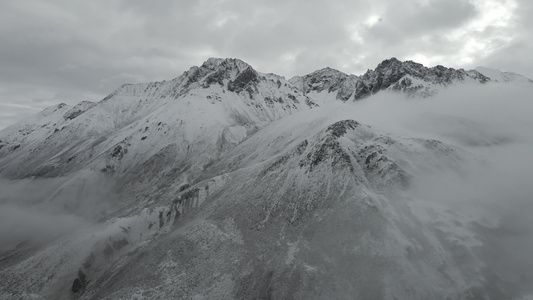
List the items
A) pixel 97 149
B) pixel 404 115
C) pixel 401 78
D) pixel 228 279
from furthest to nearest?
pixel 97 149
pixel 401 78
pixel 404 115
pixel 228 279

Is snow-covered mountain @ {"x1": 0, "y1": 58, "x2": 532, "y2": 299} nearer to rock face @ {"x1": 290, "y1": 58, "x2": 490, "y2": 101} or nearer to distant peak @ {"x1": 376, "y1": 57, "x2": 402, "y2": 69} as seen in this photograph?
rock face @ {"x1": 290, "y1": 58, "x2": 490, "y2": 101}

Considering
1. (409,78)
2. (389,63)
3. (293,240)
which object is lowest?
(293,240)

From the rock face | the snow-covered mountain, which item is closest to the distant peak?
the rock face

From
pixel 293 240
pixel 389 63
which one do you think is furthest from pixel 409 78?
pixel 293 240

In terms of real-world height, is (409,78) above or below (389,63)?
below

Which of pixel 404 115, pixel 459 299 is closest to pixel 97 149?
pixel 404 115

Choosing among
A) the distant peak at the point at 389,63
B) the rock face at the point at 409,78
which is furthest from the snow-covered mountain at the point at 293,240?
the distant peak at the point at 389,63

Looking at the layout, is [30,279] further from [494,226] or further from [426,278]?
[494,226]

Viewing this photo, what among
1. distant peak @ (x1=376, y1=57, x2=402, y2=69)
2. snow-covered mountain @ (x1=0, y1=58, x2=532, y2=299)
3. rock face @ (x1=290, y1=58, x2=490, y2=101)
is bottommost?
snow-covered mountain @ (x1=0, y1=58, x2=532, y2=299)

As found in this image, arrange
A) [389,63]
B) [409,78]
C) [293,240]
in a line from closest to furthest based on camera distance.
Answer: [293,240], [409,78], [389,63]

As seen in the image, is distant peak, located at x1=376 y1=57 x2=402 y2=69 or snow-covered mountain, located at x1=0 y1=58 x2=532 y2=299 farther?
distant peak, located at x1=376 y1=57 x2=402 y2=69

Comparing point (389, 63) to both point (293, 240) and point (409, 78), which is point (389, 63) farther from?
point (293, 240)
